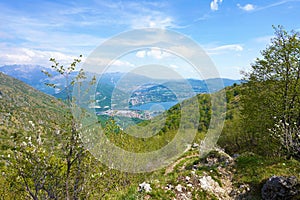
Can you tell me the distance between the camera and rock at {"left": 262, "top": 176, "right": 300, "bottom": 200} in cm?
1127

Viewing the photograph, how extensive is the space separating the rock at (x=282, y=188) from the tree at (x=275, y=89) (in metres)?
4.79

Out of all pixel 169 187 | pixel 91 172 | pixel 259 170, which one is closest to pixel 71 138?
pixel 91 172

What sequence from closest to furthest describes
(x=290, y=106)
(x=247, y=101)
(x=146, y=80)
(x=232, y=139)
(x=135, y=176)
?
1. (x=146, y=80)
2. (x=290, y=106)
3. (x=135, y=176)
4. (x=247, y=101)
5. (x=232, y=139)

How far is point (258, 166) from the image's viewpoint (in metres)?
15.6

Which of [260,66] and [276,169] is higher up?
[260,66]

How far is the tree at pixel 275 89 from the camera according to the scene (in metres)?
16.7

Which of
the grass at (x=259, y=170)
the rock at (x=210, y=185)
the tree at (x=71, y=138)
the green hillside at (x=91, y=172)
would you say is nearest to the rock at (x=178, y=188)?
the green hillside at (x=91, y=172)

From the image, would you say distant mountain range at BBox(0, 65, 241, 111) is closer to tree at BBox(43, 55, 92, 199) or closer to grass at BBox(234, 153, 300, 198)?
tree at BBox(43, 55, 92, 199)

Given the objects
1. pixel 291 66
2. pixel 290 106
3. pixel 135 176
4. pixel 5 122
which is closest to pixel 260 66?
pixel 291 66

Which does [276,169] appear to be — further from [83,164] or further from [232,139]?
[232,139]

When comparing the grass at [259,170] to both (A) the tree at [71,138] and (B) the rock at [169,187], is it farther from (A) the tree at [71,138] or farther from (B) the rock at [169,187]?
(A) the tree at [71,138]

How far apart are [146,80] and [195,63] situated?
323 centimetres

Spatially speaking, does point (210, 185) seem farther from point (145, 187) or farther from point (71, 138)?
point (71, 138)

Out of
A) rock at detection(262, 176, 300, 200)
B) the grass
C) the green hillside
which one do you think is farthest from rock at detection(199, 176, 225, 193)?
rock at detection(262, 176, 300, 200)
